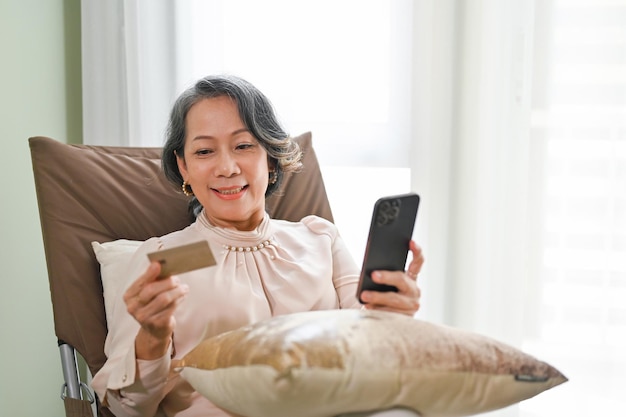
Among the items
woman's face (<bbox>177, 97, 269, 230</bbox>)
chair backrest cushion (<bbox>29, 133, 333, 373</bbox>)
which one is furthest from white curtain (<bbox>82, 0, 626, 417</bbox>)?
woman's face (<bbox>177, 97, 269, 230</bbox>)

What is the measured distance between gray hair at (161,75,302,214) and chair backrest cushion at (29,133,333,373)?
0.13 meters

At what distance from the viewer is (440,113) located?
2.05m

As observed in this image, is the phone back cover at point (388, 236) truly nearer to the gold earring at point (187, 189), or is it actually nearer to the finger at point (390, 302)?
the finger at point (390, 302)

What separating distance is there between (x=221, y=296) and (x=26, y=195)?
2.61 feet

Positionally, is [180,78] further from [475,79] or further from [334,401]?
[334,401]

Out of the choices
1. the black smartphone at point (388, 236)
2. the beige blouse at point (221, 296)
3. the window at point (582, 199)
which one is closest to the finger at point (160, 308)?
the beige blouse at point (221, 296)

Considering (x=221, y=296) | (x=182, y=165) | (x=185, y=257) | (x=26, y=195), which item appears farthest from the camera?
(x=26, y=195)

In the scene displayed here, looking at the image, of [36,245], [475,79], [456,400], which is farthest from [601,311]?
[36,245]

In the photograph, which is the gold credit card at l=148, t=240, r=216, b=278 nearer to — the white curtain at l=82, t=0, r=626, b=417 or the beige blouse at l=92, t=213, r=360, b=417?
the beige blouse at l=92, t=213, r=360, b=417

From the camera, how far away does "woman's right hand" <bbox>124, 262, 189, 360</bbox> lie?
1.05 metres

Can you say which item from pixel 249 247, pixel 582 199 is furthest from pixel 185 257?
pixel 582 199

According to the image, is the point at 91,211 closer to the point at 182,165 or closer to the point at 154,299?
the point at 182,165

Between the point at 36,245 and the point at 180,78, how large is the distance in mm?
600

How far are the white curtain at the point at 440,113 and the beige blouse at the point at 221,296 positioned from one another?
2.06 ft
